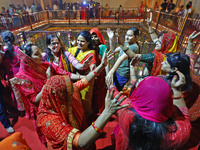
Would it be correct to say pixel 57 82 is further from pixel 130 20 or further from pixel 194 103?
pixel 130 20

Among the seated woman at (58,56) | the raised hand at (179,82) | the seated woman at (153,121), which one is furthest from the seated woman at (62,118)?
the seated woman at (58,56)

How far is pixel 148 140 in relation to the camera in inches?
35.8

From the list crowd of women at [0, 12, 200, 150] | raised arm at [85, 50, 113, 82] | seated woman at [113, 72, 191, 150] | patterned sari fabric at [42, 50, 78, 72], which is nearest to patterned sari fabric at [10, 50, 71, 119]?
crowd of women at [0, 12, 200, 150]

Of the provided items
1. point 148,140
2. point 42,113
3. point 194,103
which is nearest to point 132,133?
point 148,140

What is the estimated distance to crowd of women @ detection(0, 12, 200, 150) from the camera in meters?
0.90

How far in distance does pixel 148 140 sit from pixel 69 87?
838 millimetres

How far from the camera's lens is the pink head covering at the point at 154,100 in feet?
2.76

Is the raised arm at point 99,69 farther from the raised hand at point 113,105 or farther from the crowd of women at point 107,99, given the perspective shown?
the raised hand at point 113,105

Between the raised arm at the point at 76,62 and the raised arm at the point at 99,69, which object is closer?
the raised arm at the point at 99,69

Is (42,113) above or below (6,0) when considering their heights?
below

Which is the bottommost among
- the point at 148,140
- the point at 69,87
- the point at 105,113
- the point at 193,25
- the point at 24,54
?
the point at 148,140

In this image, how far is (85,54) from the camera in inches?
85.4

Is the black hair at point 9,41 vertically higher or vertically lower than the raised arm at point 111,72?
higher

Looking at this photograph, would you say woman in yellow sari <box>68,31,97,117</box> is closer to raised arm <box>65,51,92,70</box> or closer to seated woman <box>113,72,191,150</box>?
raised arm <box>65,51,92,70</box>
